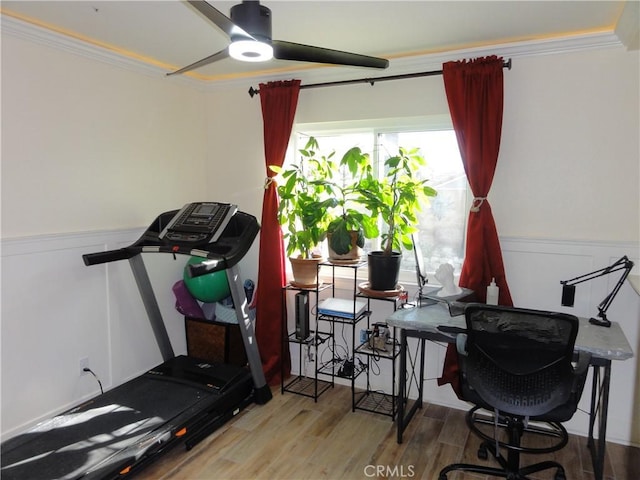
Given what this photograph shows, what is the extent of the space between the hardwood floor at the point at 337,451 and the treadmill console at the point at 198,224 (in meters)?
1.23

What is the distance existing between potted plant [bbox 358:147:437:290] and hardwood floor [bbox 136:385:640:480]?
36.6 inches

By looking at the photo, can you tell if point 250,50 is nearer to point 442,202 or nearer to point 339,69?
point 339,69

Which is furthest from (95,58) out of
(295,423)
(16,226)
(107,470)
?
(295,423)

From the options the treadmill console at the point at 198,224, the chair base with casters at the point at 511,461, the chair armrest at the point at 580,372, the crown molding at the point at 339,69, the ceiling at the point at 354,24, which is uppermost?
the ceiling at the point at 354,24

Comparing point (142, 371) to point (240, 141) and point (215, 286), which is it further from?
point (240, 141)

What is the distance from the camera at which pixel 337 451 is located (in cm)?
262

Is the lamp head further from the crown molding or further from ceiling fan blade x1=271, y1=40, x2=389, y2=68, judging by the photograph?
ceiling fan blade x1=271, y1=40, x2=389, y2=68

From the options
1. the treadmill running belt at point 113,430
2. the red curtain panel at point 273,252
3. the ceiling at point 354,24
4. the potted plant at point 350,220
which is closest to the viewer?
the treadmill running belt at point 113,430

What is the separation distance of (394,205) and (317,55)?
3.99ft

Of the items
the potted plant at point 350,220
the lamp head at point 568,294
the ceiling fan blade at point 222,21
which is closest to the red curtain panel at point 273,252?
the potted plant at point 350,220

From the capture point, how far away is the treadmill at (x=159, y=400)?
7.12ft

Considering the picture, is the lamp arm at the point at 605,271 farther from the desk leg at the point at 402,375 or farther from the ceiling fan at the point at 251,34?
the ceiling fan at the point at 251,34

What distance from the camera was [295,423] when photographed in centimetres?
293

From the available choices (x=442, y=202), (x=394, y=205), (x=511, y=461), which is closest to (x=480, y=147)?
(x=442, y=202)
